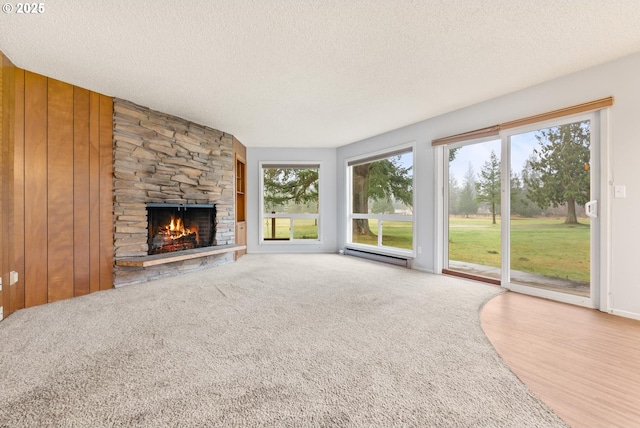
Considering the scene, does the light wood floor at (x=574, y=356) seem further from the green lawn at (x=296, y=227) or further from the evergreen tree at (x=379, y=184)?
the green lawn at (x=296, y=227)

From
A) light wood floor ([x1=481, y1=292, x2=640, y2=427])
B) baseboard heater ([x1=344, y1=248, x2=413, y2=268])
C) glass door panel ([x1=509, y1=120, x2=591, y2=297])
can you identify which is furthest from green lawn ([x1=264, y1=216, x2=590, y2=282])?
baseboard heater ([x1=344, y1=248, x2=413, y2=268])

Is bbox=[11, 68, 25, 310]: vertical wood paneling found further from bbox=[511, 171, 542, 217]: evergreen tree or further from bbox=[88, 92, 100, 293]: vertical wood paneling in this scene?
bbox=[511, 171, 542, 217]: evergreen tree

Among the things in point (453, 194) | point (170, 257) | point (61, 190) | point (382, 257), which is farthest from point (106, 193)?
point (453, 194)

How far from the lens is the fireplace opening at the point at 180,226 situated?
3.97 m

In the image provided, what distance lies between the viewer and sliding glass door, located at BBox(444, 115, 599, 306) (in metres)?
2.82

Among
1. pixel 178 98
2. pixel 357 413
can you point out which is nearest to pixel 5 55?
pixel 178 98

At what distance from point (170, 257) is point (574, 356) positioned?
14.0 feet

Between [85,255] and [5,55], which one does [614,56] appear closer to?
[5,55]

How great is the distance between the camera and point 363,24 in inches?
80.4

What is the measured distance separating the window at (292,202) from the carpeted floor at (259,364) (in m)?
3.22

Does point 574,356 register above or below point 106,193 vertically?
below

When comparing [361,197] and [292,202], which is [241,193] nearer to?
[292,202]

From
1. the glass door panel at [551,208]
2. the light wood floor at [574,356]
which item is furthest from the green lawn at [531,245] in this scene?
the light wood floor at [574,356]

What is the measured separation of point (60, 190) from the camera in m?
2.96
